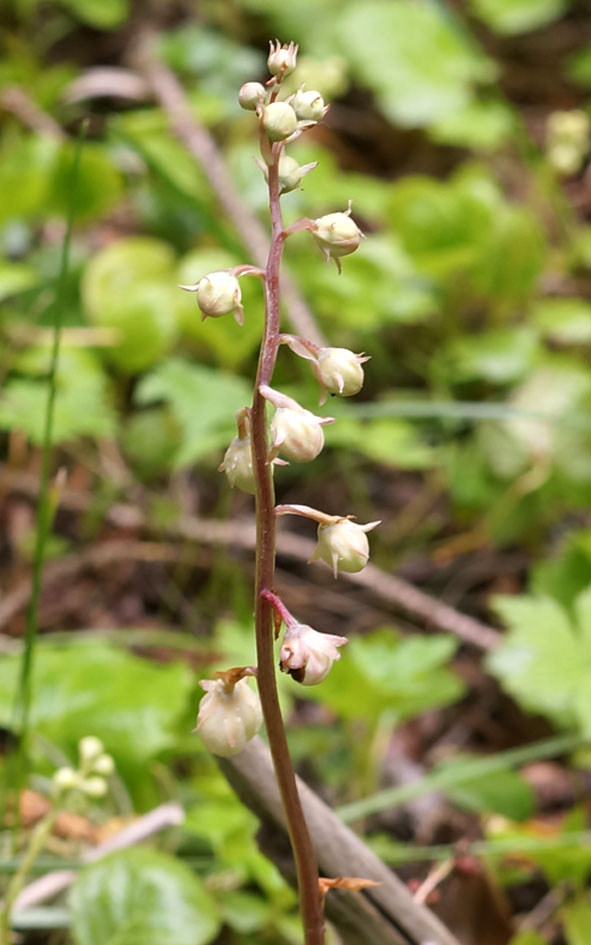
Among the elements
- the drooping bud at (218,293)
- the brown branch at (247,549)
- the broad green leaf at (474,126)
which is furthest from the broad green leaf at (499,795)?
the broad green leaf at (474,126)

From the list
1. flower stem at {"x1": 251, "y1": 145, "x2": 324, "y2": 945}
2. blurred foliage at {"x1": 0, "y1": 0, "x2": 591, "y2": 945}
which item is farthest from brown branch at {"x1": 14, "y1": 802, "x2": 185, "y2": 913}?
flower stem at {"x1": 251, "y1": 145, "x2": 324, "y2": 945}

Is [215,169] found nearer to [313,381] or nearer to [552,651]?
[313,381]

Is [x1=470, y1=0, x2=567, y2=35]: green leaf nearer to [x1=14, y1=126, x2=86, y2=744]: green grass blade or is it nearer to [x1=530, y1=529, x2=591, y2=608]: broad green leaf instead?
[x1=530, y1=529, x2=591, y2=608]: broad green leaf

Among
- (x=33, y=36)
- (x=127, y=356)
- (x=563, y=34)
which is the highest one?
(x=563, y=34)

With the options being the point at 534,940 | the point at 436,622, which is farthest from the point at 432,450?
the point at 534,940

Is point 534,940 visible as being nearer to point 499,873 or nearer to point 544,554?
point 499,873

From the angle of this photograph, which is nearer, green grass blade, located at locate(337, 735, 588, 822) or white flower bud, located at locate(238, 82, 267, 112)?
white flower bud, located at locate(238, 82, 267, 112)
